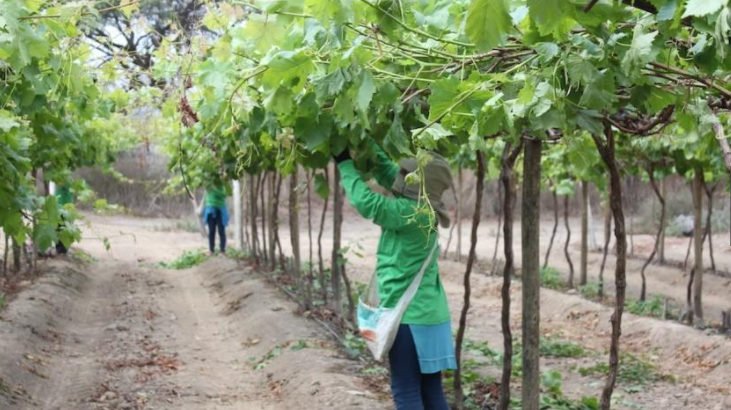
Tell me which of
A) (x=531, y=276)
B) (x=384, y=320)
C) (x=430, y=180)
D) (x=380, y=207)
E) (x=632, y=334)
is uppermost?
(x=430, y=180)

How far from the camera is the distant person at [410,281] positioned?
3.93 meters

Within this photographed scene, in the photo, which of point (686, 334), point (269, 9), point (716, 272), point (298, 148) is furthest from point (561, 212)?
point (269, 9)

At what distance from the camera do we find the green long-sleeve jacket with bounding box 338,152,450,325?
392 cm

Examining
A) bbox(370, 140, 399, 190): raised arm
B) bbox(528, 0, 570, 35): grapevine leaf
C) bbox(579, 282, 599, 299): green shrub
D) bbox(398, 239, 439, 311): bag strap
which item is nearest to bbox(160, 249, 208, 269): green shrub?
bbox(579, 282, 599, 299): green shrub

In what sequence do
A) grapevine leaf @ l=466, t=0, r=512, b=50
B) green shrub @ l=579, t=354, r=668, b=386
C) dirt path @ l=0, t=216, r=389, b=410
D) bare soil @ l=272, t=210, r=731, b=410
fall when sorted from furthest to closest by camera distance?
green shrub @ l=579, t=354, r=668, b=386 < bare soil @ l=272, t=210, r=731, b=410 < dirt path @ l=0, t=216, r=389, b=410 < grapevine leaf @ l=466, t=0, r=512, b=50

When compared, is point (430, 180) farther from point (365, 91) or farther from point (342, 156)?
point (365, 91)

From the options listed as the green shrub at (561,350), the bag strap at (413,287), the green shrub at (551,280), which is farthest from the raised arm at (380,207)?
the green shrub at (551,280)

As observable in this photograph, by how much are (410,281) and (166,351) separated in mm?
4964

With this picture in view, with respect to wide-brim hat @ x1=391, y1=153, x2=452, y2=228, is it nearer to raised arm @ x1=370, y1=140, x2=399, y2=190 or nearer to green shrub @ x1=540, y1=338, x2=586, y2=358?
raised arm @ x1=370, y1=140, x2=399, y2=190

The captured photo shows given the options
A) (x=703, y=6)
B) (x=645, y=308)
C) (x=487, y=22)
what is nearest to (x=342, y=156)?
(x=487, y=22)

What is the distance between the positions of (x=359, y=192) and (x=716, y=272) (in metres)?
13.7

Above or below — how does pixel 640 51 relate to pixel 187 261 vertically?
above

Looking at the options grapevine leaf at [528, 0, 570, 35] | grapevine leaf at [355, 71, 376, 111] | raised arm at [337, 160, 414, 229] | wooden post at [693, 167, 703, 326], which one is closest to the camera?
grapevine leaf at [528, 0, 570, 35]

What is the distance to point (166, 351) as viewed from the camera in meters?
8.33
